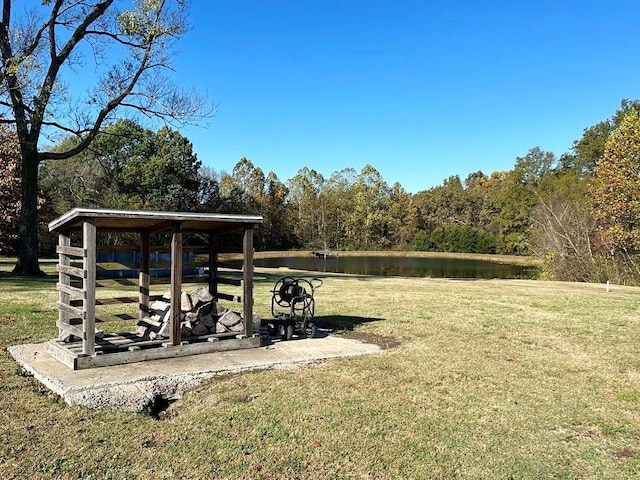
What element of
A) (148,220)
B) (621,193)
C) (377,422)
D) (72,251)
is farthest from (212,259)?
(621,193)

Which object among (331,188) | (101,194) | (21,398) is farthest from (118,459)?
(331,188)

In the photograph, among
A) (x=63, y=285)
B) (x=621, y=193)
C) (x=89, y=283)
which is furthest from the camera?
(x=621, y=193)

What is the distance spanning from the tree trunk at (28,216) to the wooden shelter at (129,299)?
34.9 ft

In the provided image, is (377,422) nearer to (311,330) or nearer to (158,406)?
(158,406)

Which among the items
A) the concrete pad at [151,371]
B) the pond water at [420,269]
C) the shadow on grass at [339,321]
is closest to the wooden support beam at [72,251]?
the concrete pad at [151,371]

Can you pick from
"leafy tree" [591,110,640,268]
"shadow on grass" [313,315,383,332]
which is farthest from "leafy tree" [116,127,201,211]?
"shadow on grass" [313,315,383,332]

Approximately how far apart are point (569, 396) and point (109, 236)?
23578 mm

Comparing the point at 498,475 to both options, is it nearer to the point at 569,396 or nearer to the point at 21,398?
the point at 569,396

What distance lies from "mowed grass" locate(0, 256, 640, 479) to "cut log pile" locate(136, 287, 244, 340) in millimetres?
1279

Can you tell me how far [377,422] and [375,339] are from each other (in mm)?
3437

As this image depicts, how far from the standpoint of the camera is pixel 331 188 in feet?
216

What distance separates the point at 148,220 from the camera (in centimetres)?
596

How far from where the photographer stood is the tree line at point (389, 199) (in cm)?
2381

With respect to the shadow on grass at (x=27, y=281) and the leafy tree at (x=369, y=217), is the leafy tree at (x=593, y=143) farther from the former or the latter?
the shadow on grass at (x=27, y=281)
